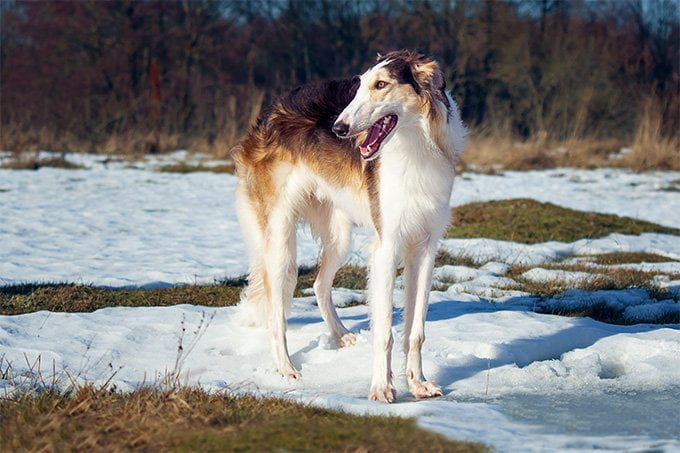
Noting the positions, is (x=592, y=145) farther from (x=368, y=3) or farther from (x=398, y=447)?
(x=398, y=447)

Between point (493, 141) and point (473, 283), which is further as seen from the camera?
point (493, 141)

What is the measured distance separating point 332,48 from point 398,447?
25392 mm

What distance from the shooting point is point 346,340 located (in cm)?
534

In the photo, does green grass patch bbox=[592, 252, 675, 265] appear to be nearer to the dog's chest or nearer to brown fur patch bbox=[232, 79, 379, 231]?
brown fur patch bbox=[232, 79, 379, 231]

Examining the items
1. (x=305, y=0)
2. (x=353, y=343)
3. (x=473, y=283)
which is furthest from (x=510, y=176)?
(x=305, y=0)

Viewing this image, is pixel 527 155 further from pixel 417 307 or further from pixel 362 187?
pixel 417 307

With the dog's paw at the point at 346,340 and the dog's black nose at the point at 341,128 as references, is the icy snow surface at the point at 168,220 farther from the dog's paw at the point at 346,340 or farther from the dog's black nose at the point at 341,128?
the dog's black nose at the point at 341,128

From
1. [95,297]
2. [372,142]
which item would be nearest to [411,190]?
[372,142]

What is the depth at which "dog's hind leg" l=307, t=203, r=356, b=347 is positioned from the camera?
5539 mm

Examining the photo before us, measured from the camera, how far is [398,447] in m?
3.21

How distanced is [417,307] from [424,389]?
17.9 inches

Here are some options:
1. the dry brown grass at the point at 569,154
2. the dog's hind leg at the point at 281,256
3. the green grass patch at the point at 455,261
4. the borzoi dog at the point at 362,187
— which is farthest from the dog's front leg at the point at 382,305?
the dry brown grass at the point at 569,154

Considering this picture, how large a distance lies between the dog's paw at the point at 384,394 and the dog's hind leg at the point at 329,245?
1.18m

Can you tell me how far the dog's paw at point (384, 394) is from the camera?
4262 millimetres
